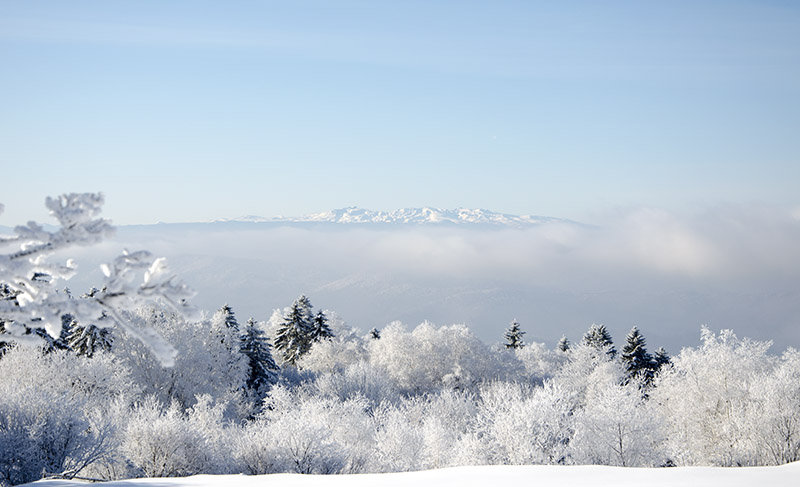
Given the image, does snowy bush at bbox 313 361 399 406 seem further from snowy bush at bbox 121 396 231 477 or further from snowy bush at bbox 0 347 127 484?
snowy bush at bbox 0 347 127 484

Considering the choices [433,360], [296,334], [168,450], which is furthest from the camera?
[296,334]

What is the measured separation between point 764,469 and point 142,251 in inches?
466

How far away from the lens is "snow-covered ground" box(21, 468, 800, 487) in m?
9.74

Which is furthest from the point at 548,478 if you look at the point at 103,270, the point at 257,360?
the point at 257,360

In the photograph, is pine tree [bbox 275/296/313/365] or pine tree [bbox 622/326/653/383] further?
pine tree [bbox 622/326/653/383]

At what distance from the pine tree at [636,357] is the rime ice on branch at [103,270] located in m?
63.1

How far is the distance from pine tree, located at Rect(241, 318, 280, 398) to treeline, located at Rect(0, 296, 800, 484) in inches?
5.8

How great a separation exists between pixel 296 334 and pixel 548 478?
52.9 m

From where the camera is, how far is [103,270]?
188 inches

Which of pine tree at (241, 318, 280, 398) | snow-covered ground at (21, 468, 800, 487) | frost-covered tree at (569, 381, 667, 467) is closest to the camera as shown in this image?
snow-covered ground at (21, 468, 800, 487)

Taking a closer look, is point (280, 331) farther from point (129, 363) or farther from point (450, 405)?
point (450, 405)

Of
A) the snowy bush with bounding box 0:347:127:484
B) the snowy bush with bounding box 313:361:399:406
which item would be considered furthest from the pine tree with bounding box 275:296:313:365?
the snowy bush with bounding box 0:347:127:484

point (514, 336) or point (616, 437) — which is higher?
point (616, 437)

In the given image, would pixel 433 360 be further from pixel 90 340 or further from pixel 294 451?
pixel 294 451
